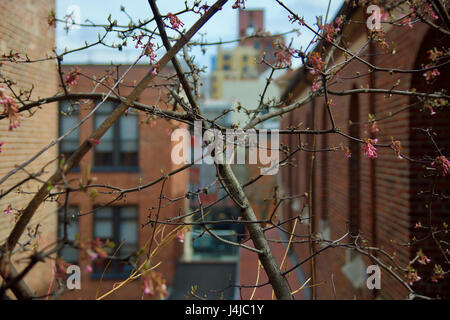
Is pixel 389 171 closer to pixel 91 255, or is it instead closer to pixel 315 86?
pixel 315 86

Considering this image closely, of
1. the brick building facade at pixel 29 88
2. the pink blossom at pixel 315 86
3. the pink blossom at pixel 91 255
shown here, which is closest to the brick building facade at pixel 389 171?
the pink blossom at pixel 315 86

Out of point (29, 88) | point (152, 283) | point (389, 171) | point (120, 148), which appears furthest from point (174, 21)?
point (120, 148)

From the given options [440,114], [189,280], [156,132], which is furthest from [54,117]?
[189,280]

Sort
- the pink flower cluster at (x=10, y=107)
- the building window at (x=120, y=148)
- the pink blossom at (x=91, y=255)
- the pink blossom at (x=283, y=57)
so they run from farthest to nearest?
the building window at (x=120, y=148) < the pink blossom at (x=283, y=57) < the pink flower cluster at (x=10, y=107) < the pink blossom at (x=91, y=255)

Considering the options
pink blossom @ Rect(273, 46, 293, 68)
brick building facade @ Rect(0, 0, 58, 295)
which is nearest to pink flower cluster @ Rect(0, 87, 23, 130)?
pink blossom @ Rect(273, 46, 293, 68)

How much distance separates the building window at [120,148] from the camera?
15000 millimetres

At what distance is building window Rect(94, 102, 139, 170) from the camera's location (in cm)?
1500

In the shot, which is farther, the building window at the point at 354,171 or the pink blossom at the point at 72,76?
the building window at the point at 354,171

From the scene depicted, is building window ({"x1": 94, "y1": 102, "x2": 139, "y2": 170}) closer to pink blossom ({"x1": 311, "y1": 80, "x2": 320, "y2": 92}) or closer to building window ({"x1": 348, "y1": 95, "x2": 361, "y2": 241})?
building window ({"x1": 348, "y1": 95, "x2": 361, "y2": 241})

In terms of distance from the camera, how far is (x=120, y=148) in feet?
49.7

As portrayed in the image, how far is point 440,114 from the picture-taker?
3.95 meters

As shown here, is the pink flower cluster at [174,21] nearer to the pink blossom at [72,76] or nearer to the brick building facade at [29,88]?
the pink blossom at [72,76]

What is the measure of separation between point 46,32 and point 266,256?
5417 mm
